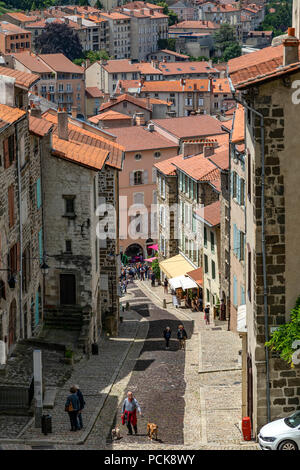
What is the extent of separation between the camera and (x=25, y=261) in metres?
44.3

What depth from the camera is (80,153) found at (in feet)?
160

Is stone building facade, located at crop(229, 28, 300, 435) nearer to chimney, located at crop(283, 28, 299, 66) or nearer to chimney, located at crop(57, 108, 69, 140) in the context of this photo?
chimney, located at crop(283, 28, 299, 66)

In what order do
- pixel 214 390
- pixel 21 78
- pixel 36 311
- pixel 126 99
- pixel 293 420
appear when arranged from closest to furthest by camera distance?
pixel 293 420, pixel 214 390, pixel 21 78, pixel 36 311, pixel 126 99

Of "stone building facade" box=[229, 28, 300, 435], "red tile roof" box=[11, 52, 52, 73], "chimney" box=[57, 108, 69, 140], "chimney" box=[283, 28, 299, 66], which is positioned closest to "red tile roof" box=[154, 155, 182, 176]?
"chimney" box=[57, 108, 69, 140]

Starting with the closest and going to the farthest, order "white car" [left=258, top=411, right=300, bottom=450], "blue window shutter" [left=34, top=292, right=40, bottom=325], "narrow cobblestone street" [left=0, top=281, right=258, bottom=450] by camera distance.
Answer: "white car" [left=258, top=411, right=300, bottom=450], "narrow cobblestone street" [left=0, top=281, right=258, bottom=450], "blue window shutter" [left=34, top=292, right=40, bottom=325]

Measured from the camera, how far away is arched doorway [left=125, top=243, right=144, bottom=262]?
108m

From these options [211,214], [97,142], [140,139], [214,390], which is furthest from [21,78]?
[140,139]

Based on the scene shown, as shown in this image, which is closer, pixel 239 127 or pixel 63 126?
pixel 63 126

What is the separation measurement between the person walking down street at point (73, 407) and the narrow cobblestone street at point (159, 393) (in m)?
0.33

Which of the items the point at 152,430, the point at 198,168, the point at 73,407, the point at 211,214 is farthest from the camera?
the point at 198,168

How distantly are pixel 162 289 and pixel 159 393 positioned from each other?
45.8m

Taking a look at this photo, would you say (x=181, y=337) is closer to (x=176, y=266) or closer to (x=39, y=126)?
(x=39, y=126)

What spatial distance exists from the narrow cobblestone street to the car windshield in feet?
5.51

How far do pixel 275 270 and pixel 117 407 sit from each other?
984 centimetres
